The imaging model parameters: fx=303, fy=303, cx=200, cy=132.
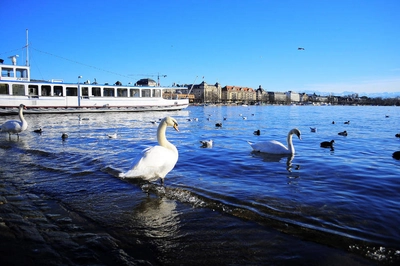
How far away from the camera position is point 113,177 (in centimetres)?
716

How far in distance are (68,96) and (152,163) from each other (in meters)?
44.4

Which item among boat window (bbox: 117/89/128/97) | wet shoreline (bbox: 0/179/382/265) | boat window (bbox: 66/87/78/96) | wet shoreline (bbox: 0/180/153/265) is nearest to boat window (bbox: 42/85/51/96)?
boat window (bbox: 66/87/78/96)

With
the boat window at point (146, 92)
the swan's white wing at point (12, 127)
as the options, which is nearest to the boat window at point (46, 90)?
→ the boat window at point (146, 92)

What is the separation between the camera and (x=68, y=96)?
45.5 metres

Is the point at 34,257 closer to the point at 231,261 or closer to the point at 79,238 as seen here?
the point at 79,238

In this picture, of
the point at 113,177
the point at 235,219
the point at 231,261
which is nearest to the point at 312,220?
the point at 235,219

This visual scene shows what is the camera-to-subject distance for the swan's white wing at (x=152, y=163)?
18.4 feet

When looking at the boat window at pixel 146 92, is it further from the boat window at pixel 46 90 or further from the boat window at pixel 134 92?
the boat window at pixel 46 90

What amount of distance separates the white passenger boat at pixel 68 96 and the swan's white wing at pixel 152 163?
127 feet

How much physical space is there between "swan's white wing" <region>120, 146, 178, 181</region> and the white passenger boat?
38.8 metres

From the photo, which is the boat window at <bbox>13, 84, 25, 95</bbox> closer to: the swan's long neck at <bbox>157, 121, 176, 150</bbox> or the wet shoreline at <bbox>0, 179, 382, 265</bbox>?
the swan's long neck at <bbox>157, 121, 176, 150</bbox>

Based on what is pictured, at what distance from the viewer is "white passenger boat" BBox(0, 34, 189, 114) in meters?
39.1

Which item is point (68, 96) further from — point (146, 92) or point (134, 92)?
point (146, 92)

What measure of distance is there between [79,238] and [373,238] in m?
3.76
